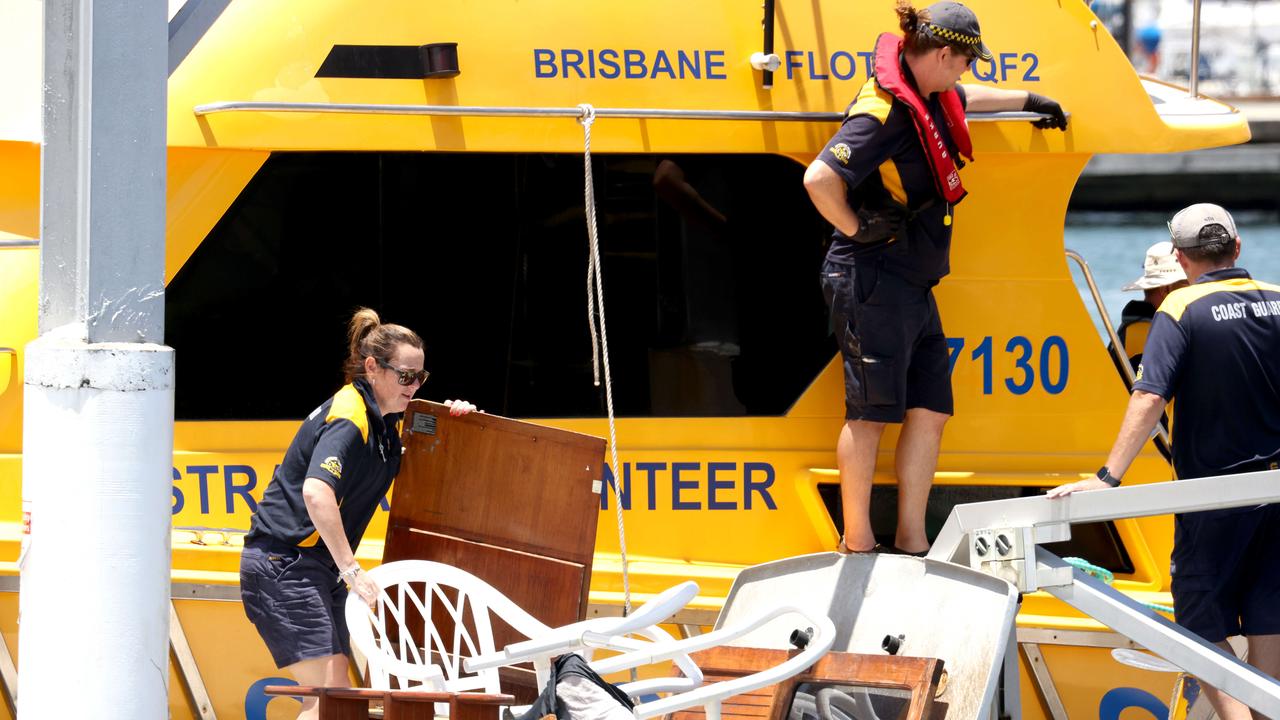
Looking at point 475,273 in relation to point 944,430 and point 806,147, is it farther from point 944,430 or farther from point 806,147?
point 944,430

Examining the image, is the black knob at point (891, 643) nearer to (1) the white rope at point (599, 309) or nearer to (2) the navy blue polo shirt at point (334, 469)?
(1) the white rope at point (599, 309)

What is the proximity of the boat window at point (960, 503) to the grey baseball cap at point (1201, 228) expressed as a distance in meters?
0.89

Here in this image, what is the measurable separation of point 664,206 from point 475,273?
605 mm

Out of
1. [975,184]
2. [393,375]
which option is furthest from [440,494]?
[975,184]

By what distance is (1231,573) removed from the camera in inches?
156

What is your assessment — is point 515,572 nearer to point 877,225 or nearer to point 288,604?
point 288,604

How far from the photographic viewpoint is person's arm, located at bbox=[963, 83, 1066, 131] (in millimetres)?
4328

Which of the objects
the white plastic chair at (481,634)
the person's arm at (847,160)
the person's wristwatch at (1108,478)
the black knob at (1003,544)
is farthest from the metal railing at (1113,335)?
the white plastic chair at (481,634)

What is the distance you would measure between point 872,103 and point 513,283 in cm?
118

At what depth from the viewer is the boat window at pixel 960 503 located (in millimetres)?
4512

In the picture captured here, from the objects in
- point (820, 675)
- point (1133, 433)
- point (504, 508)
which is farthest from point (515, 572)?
point (1133, 433)

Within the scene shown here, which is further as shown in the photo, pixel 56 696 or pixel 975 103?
pixel 975 103

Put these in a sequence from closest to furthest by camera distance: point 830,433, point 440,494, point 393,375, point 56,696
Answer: point 56,696 < point 393,375 < point 440,494 < point 830,433

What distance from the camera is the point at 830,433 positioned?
4.46m
